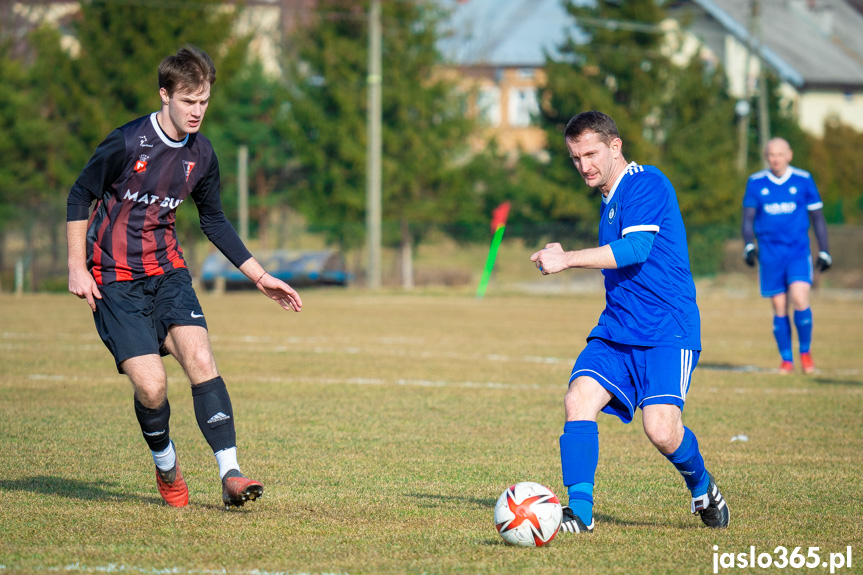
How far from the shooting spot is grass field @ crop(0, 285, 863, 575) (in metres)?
4.18

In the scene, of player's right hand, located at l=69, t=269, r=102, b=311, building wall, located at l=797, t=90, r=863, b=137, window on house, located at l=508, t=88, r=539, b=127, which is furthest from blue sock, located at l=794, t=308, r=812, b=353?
window on house, located at l=508, t=88, r=539, b=127

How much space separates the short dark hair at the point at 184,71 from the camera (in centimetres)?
473

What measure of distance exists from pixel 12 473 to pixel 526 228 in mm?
27617

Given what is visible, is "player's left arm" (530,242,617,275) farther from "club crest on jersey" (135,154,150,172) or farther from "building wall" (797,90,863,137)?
"building wall" (797,90,863,137)

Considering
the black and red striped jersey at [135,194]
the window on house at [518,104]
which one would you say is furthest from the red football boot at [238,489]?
the window on house at [518,104]

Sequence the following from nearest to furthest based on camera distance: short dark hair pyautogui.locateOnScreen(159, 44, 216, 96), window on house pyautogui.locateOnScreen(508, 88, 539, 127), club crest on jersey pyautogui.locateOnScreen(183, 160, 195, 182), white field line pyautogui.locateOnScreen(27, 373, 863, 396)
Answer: short dark hair pyautogui.locateOnScreen(159, 44, 216, 96)
club crest on jersey pyautogui.locateOnScreen(183, 160, 195, 182)
white field line pyautogui.locateOnScreen(27, 373, 863, 396)
window on house pyautogui.locateOnScreen(508, 88, 539, 127)

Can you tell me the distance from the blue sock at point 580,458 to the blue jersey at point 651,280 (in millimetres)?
446

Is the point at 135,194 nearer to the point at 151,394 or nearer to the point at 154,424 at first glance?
the point at 151,394

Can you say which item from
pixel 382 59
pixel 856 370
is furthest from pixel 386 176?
pixel 856 370

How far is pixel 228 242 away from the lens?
5336mm

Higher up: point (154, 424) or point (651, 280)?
point (651, 280)

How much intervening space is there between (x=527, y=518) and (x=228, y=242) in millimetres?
2175

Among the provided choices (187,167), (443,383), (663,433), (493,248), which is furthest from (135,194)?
(493,248)

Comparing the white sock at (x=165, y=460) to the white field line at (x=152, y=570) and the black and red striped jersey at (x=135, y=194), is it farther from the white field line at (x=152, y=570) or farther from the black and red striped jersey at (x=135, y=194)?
the white field line at (x=152, y=570)
